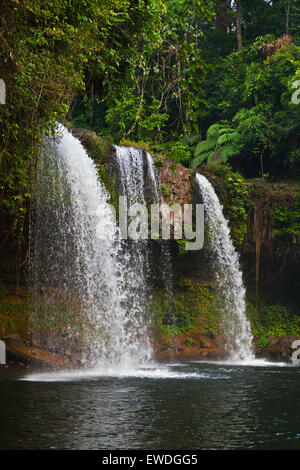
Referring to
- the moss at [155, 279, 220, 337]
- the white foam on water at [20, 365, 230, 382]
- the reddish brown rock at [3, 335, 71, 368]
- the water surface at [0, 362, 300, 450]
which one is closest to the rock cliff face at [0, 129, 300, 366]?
the moss at [155, 279, 220, 337]

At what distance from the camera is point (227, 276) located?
17.9 metres

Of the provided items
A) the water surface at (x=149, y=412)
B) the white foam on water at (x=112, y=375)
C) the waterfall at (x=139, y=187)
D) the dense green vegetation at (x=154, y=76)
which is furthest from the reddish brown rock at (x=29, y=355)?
the waterfall at (x=139, y=187)

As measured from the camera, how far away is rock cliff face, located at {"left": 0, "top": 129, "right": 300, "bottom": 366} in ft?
56.5

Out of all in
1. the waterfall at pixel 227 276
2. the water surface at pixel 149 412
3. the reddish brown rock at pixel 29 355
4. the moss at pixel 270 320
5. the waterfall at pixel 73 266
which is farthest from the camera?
the moss at pixel 270 320

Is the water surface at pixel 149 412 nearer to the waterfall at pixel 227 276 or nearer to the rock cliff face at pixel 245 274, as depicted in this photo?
the rock cliff face at pixel 245 274

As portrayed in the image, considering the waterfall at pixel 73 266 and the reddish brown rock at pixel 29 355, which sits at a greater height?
the waterfall at pixel 73 266

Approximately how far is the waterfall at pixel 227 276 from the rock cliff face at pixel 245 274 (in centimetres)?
30

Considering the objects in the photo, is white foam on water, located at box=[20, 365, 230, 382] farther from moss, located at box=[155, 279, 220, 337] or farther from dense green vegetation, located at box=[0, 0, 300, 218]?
moss, located at box=[155, 279, 220, 337]

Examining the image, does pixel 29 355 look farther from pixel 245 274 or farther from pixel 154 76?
pixel 245 274

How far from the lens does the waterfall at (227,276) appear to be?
17547 mm

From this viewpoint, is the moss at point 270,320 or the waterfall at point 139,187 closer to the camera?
the waterfall at point 139,187

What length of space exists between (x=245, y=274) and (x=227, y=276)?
3.77ft

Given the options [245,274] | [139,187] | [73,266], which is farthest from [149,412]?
[245,274]

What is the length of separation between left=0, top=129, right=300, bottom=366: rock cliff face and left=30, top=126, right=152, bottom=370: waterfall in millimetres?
2094
